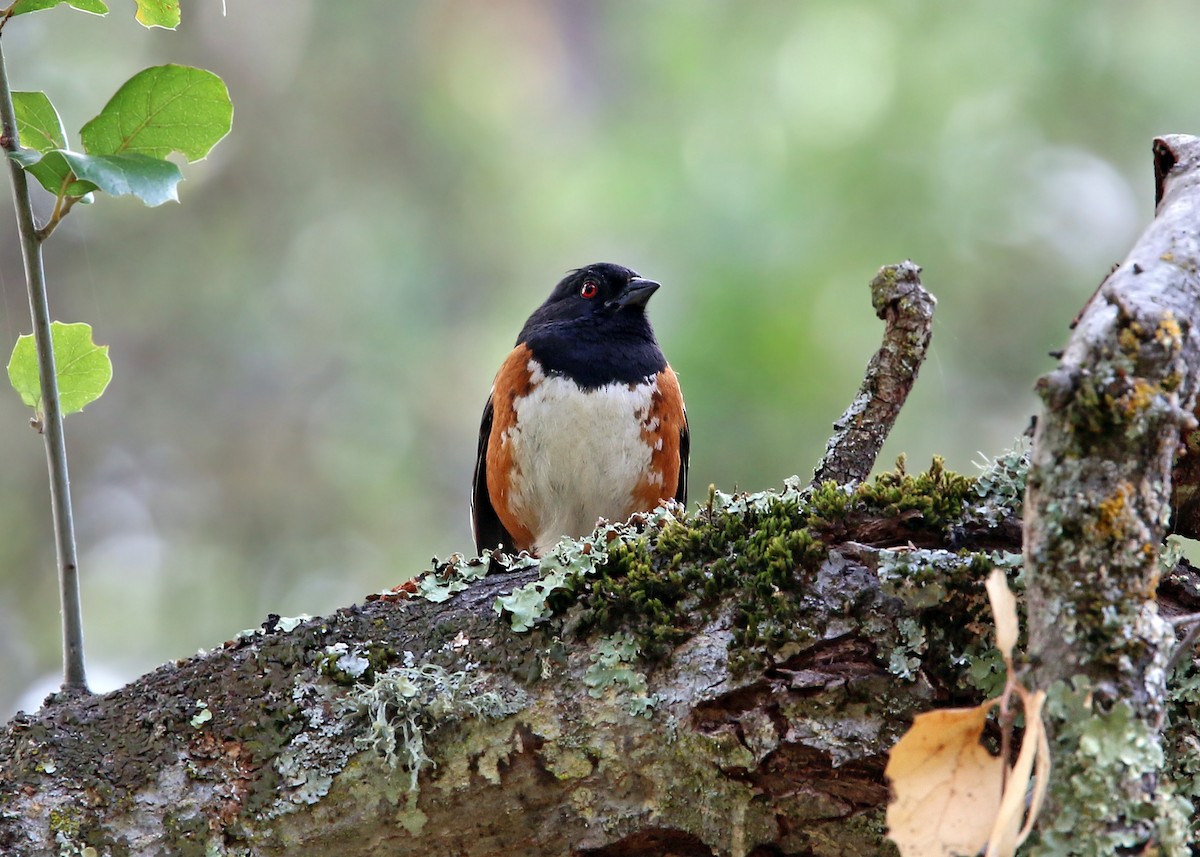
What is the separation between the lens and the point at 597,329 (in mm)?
4066

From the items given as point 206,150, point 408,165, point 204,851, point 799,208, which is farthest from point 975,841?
point 408,165

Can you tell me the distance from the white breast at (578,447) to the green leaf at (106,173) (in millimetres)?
2234

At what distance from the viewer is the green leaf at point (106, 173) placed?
1.58m

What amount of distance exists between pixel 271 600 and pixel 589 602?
4.61 metres

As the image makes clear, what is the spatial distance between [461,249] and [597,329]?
8.17ft

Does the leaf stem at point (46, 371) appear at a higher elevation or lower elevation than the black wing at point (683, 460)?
lower

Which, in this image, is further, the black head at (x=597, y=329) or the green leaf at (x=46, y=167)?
the black head at (x=597, y=329)

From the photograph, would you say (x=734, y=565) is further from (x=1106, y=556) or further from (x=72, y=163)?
(x=72, y=163)

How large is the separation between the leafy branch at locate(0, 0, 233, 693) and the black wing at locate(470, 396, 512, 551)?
243 centimetres

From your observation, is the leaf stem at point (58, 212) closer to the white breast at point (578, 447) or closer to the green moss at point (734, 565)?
the green moss at point (734, 565)

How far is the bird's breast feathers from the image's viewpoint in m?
3.80

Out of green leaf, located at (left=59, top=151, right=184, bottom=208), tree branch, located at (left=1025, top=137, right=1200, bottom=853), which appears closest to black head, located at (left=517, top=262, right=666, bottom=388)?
green leaf, located at (left=59, top=151, right=184, bottom=208)

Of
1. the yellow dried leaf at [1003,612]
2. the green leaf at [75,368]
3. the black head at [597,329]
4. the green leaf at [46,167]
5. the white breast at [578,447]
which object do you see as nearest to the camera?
the yellow dried leaf at [1003,612]

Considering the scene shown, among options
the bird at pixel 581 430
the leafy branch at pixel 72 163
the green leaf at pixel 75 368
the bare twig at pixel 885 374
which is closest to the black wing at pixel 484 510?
the bird at pixel 581 430
